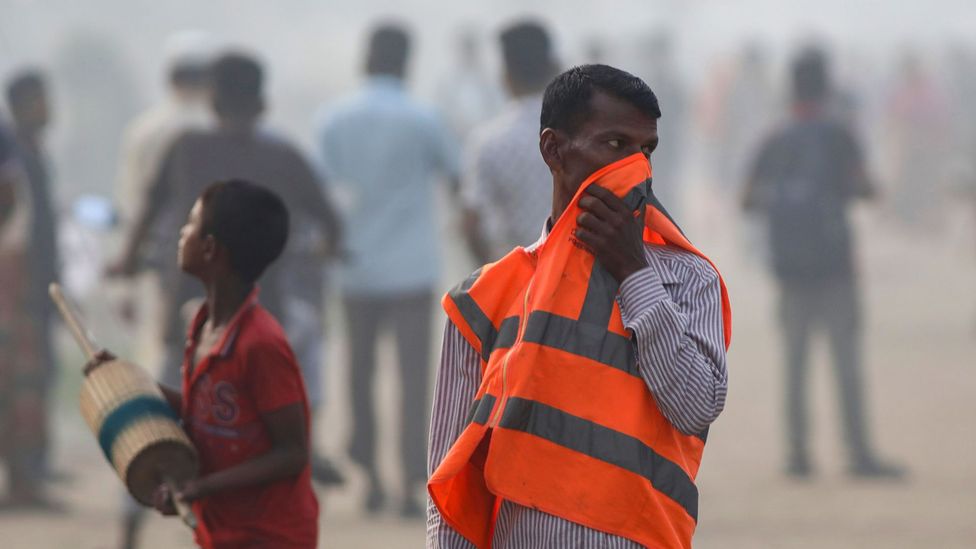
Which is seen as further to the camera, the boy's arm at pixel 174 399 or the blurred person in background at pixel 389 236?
the blurred person in background at pixel 389 236

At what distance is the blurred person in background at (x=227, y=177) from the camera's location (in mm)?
5770

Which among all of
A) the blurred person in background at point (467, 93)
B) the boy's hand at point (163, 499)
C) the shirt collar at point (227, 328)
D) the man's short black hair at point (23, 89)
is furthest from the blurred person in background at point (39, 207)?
the blurred person in background at point (467, 93)

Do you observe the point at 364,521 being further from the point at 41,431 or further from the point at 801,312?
the point at 801,312

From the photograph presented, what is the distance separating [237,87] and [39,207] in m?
1.81

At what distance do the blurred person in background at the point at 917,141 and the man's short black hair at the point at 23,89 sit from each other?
11.9 m

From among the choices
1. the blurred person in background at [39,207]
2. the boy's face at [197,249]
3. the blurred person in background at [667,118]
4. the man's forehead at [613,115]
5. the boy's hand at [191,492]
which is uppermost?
the man's forehead at [613,115]

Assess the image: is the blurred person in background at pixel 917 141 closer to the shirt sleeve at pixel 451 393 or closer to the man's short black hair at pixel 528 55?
the man's short black hair at pixel 528 55

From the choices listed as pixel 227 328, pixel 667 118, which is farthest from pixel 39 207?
pixel 667 118

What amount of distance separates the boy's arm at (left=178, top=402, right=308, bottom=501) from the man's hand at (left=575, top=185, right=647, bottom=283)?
1.07 meters

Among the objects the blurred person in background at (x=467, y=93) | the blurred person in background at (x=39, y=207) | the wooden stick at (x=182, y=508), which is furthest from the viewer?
the blurred person in background at (x=467, y=93)

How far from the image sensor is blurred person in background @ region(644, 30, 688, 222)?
14320mm

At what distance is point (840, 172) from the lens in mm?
7523

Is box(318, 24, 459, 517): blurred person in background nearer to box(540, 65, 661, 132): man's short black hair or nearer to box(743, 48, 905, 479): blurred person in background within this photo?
box(743, 48, 905, 479): blurred person in background

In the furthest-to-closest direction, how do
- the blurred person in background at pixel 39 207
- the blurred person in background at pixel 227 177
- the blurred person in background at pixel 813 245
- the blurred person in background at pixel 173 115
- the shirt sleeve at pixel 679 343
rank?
the blurred person in background at pixel 813 245, the blurred person in background at pixel 39 207, the blurred person in background at pixel 173 115, the blurred person in background at pixel 227 177, the shirt sleeve at pixel 679 343
